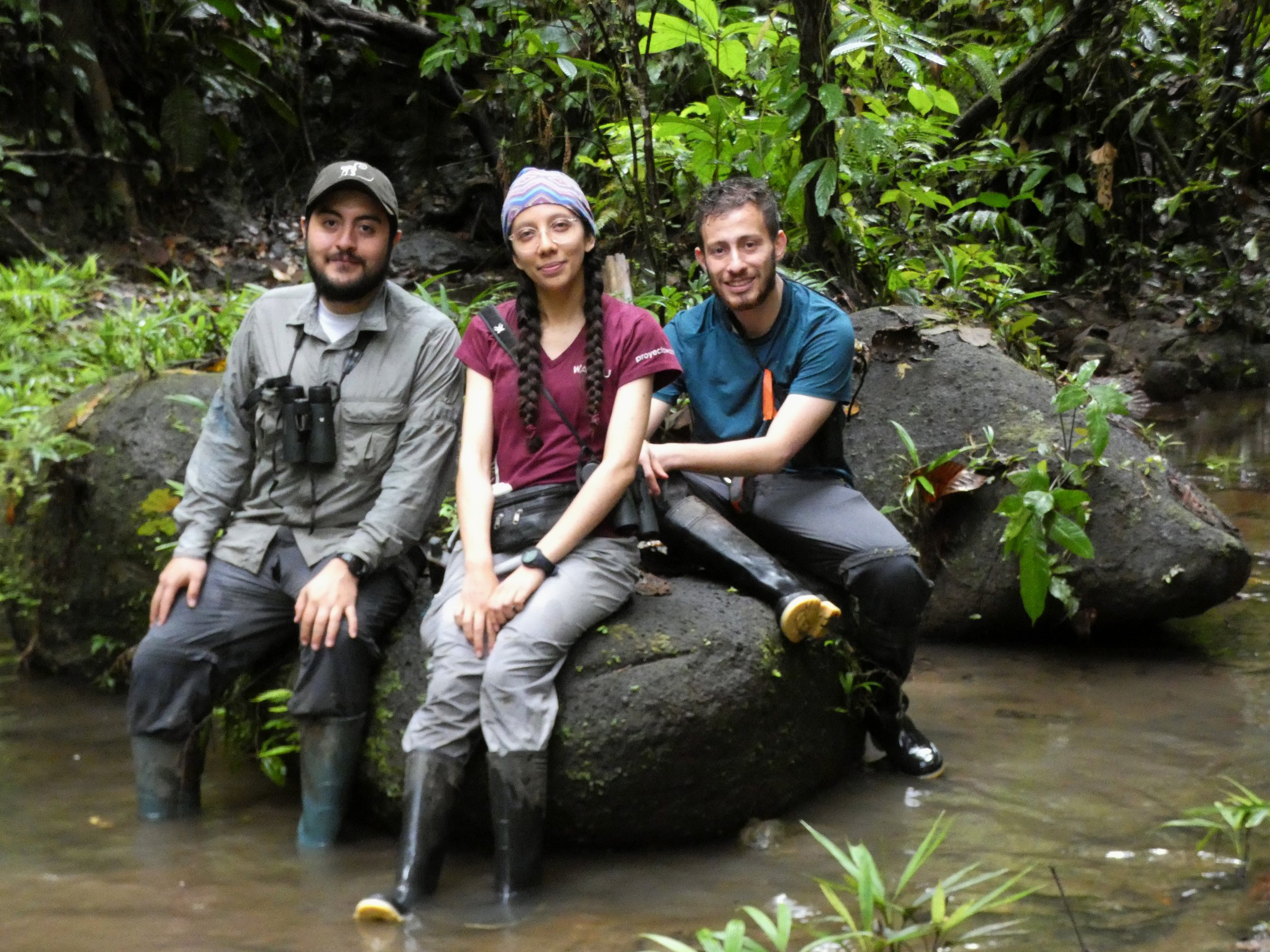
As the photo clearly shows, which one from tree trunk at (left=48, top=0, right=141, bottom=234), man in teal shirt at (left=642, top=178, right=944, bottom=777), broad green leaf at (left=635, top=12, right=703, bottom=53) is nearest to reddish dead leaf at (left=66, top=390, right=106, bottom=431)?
man in teal shirt at (left=642, top=178, right=944, bottom=777)

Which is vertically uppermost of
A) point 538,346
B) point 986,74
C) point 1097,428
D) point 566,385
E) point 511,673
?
point 986,74

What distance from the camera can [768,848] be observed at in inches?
141

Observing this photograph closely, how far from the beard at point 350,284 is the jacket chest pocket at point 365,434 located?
1.07 feet

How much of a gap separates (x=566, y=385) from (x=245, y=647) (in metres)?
1.26

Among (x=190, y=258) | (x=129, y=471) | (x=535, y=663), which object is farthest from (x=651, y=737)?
(x=190, y=258)

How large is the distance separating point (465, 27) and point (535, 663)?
21.6ft

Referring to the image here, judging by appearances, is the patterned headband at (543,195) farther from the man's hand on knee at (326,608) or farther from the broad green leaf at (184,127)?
the broad green leaf at (184,127)

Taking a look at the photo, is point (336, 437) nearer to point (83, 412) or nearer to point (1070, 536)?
point (83, 412)

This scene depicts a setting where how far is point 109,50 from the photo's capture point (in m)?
10.5

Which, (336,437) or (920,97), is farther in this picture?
(920,97)

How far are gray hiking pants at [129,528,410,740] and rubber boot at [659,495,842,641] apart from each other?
2.99 ft

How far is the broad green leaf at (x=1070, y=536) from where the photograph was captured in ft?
14.8

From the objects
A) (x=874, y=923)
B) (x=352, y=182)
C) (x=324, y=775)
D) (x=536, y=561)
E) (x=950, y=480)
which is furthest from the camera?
(x=950, y=480)

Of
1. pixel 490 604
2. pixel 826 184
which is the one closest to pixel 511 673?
pixel 490 604
